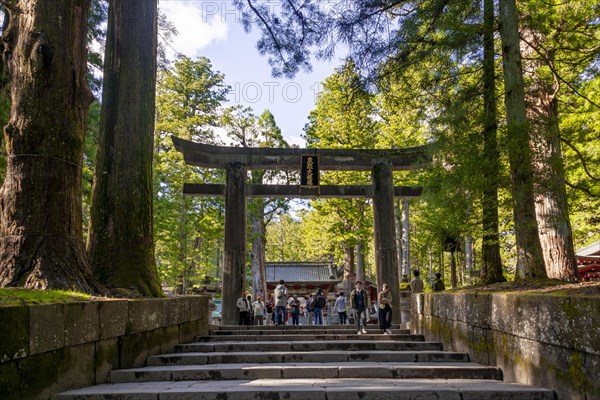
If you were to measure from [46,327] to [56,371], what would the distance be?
0.49m

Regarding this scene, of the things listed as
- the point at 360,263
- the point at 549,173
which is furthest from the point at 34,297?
the point at 360,263

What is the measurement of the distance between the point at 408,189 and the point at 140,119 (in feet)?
31.8

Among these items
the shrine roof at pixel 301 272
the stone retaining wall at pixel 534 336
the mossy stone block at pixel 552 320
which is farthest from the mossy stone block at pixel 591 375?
the shrine roof at pixel 301 272

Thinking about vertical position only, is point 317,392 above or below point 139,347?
below

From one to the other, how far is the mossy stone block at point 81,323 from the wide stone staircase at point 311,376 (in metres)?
0.47

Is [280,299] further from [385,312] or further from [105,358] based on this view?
[105,358]

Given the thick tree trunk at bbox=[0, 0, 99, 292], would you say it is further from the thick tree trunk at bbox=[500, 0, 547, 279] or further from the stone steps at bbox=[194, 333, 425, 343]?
the thick tree trunk at bbox=[500, 0, 547, 279]

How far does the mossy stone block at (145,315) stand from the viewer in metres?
5.63

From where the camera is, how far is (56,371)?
417 centimetres

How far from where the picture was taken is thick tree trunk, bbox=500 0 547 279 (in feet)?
19.3

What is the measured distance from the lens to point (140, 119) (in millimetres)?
7152

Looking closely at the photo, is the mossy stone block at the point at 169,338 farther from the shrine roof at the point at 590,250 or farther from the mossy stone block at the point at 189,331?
the shrine roof at the point at 590,250

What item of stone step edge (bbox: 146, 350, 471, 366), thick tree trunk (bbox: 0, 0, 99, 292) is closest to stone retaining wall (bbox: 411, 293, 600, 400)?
stone step edge (bbox: 146, 350, 471, 366)

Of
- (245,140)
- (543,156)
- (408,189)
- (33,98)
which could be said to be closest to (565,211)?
(543,156)
